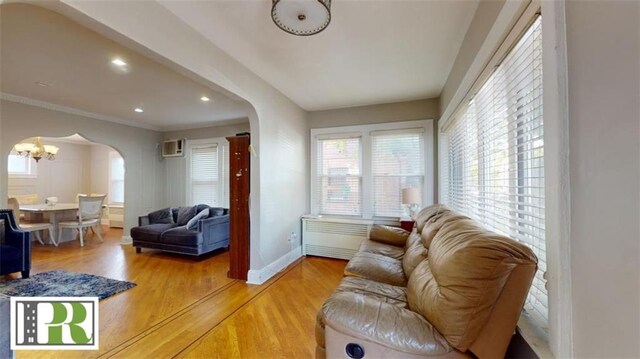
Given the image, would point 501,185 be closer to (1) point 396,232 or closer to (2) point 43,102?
(1) point 396,232

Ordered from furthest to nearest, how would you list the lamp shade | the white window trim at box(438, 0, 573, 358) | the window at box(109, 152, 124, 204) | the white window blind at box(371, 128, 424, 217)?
the window at box(109, 152, 124, 204)
the white window blind at box(371, 128, 424, 217)
the lamp shade
the white window trim at box(438, 0, 573, 358)

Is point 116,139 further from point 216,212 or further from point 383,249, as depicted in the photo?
point 383,249

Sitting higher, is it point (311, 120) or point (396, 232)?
point (311, 120)

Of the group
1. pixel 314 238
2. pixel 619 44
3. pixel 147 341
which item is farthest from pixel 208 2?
pixel 314 238

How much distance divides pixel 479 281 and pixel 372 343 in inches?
20.0

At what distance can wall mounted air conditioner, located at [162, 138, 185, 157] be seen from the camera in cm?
560

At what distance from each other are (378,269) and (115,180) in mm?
7862

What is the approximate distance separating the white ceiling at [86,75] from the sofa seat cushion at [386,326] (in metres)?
2.50

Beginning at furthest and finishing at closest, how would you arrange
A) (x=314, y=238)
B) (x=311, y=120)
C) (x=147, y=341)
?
(x=311, y=120), (x=314, y=238), (x=147, y=341)

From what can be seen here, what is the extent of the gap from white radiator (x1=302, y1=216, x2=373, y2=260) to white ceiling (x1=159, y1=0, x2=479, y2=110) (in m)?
1.96

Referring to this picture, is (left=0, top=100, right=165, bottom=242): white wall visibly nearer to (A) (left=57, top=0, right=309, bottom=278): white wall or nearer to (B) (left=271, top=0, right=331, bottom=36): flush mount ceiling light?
(A) (left=57, top=0, right=309, bottom=278): white wall

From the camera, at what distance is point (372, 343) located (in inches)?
42.6

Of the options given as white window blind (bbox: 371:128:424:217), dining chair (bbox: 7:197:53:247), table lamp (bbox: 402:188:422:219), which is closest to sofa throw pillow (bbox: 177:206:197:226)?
dining chair (bbox: 7:197:53:247)

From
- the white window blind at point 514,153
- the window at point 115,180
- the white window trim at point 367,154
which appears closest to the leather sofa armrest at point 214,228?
the white window trim at point 367,154
